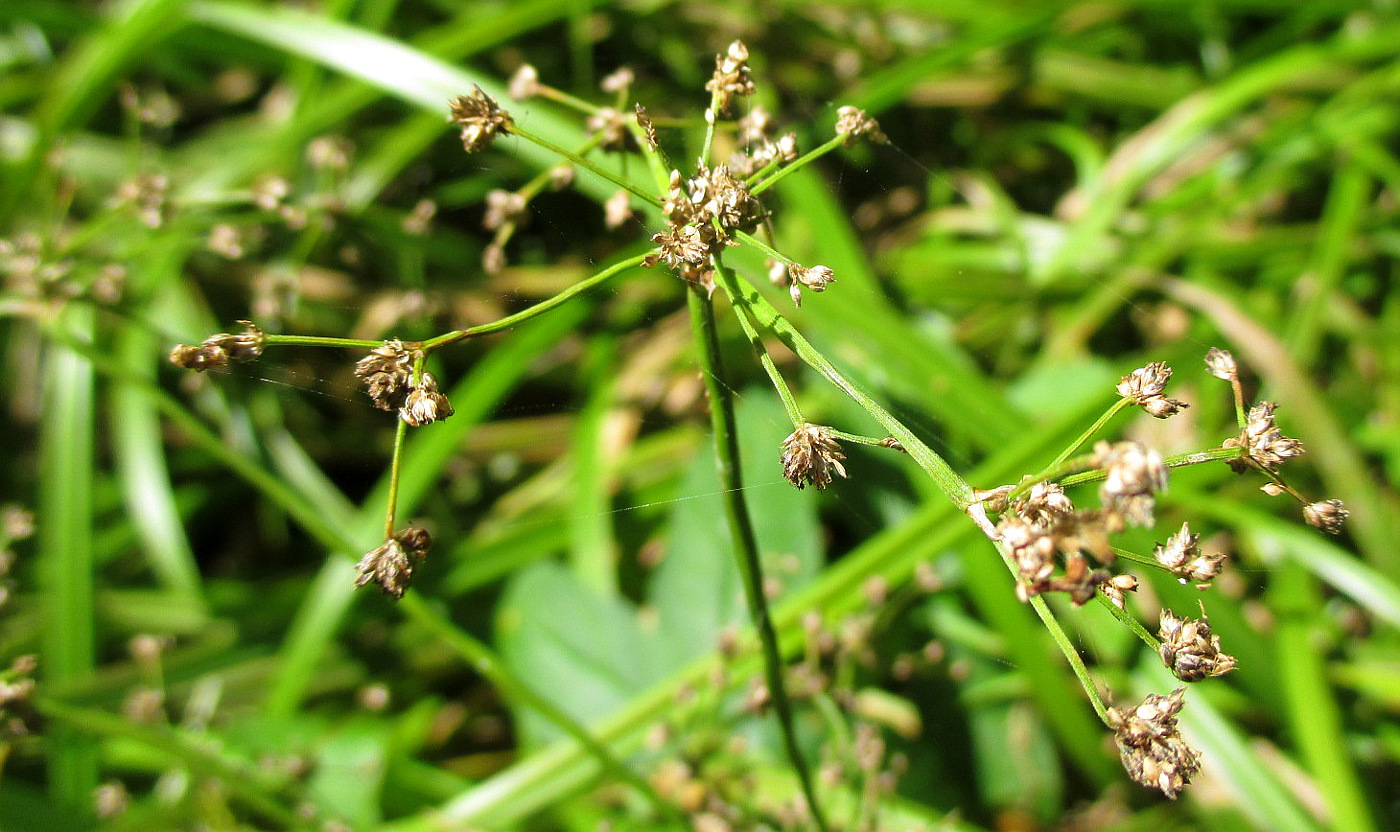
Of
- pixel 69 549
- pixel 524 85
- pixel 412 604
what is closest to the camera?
pixel 524 85

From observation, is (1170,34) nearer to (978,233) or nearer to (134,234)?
(978,233)

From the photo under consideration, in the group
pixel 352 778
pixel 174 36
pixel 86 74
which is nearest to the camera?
pixel 352 778

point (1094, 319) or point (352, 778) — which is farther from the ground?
point (1094, 319)

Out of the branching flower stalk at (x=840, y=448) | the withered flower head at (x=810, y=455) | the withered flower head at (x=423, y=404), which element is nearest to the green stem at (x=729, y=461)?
the branching flower stalk at (x=840, y=448)

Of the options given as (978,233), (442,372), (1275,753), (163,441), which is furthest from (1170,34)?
(163,441)

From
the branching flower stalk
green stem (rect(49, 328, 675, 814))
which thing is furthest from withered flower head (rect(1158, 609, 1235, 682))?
green stem (rect(49, 328, 675, 814))

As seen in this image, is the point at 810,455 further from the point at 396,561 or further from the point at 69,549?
the point at 69,549

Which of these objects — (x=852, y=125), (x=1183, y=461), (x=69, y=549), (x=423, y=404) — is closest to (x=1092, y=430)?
(x=1183, y=461)
